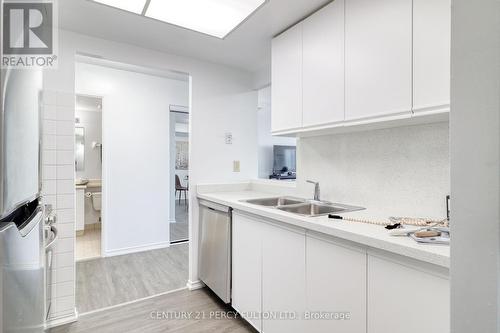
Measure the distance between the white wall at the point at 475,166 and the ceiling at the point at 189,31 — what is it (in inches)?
57.9

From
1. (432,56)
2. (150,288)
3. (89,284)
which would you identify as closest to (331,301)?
(432,56)

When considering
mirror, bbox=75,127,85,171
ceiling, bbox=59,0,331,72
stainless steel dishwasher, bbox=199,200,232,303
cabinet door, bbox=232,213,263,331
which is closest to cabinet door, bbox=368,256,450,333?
cabinet door, bbox=232,213,263,331

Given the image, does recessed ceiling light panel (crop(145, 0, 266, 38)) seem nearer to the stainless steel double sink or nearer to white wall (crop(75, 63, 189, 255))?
the stainless steel double sink

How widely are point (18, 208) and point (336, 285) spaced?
131cm

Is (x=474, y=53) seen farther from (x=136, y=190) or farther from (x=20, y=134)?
(x=136, y=190)

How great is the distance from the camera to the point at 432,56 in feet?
3.90

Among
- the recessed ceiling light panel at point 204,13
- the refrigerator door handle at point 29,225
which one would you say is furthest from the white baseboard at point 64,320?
the recessed ceiling light panel at point 204,13

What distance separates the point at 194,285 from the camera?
101 inches

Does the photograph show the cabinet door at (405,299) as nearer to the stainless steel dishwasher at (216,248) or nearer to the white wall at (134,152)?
the stainless steel dishwasher at (216,248)

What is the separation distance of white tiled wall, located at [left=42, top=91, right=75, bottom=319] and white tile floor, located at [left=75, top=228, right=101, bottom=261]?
1.40 meters

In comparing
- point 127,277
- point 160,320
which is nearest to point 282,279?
point 160,320

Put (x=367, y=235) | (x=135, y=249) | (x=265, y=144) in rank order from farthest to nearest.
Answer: (x=265, y=144) → (x=135, y=249) → (x=367, y=235)

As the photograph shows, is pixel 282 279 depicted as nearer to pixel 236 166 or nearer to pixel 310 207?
pixel 310 207

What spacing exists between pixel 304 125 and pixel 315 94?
227 mm
